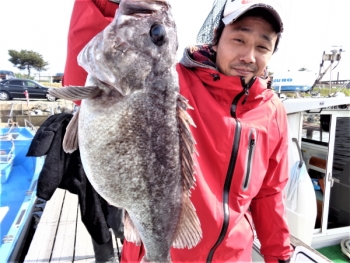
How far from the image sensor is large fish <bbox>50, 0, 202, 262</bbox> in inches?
50.1

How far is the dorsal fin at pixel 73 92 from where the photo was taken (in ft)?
3.87

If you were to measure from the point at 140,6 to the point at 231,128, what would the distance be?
0.94 metres

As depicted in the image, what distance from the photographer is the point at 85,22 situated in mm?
1375

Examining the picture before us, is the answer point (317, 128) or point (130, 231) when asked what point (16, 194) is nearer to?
point (130, 231)

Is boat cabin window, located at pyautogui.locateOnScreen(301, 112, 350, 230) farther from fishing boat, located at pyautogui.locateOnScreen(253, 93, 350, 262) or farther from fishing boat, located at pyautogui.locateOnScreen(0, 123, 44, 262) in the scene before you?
fishing boat, located at pyautogui.locateOnScreen(0, 123, 44, 262)

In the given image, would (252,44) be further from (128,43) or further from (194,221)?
(194,221)

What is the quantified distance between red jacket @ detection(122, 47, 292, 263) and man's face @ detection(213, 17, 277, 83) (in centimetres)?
10

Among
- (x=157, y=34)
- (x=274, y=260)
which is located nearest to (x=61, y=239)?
(x=274, y=260)

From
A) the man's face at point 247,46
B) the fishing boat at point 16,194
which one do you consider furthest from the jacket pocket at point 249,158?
the fishing boat at point 16,194

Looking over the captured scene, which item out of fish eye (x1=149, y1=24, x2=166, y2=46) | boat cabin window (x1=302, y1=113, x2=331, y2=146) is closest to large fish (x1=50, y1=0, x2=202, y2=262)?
fish eye (x1=149, y1=24, x2=166, y2=46)

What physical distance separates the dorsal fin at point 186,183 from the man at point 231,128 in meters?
0.19

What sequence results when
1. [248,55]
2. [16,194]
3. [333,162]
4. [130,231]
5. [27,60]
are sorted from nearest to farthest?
[130,231]
[248,55]
[333,162]
[16,194]
[27,60]

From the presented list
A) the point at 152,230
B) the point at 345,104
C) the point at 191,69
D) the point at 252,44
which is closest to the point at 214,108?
the point at 191,69

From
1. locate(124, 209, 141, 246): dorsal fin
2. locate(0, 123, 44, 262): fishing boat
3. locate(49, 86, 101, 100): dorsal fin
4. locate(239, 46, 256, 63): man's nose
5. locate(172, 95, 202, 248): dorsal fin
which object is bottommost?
locate(0, 123, 44, 262): fishing boat
